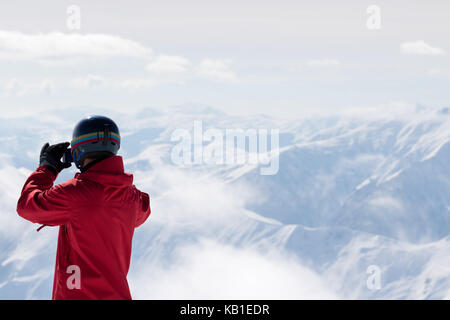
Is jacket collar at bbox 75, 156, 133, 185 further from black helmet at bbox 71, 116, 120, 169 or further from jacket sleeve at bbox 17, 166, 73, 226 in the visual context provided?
jacket sleeve at bbox 17, 166, 73, 226

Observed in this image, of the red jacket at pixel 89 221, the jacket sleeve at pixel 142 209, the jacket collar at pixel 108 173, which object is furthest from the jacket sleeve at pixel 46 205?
the jacket sleeve at pixel 142 209

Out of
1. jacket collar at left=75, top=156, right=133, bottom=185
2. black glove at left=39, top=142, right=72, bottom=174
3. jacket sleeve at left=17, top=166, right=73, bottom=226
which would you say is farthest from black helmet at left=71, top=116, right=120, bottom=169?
jacket sleeve at left=17, top=166, right=73, bottom=226

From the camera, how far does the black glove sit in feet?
16.5

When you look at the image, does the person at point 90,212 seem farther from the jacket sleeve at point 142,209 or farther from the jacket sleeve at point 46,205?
the jacket sleeve at point 142,209

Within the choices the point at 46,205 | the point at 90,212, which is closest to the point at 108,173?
the point at 90,212

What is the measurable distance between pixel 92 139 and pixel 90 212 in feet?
2.46

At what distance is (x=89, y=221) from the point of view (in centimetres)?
451

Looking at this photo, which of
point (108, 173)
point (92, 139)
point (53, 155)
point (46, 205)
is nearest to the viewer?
point (46, 205)

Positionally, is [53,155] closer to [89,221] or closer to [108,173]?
[108,173]

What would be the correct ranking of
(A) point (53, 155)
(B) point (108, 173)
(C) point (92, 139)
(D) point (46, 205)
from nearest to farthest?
(D) point (46, 205), (B) point (108, 173), (C) point (92, 139), (A) point (53, 155)

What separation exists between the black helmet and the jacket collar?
15cm
